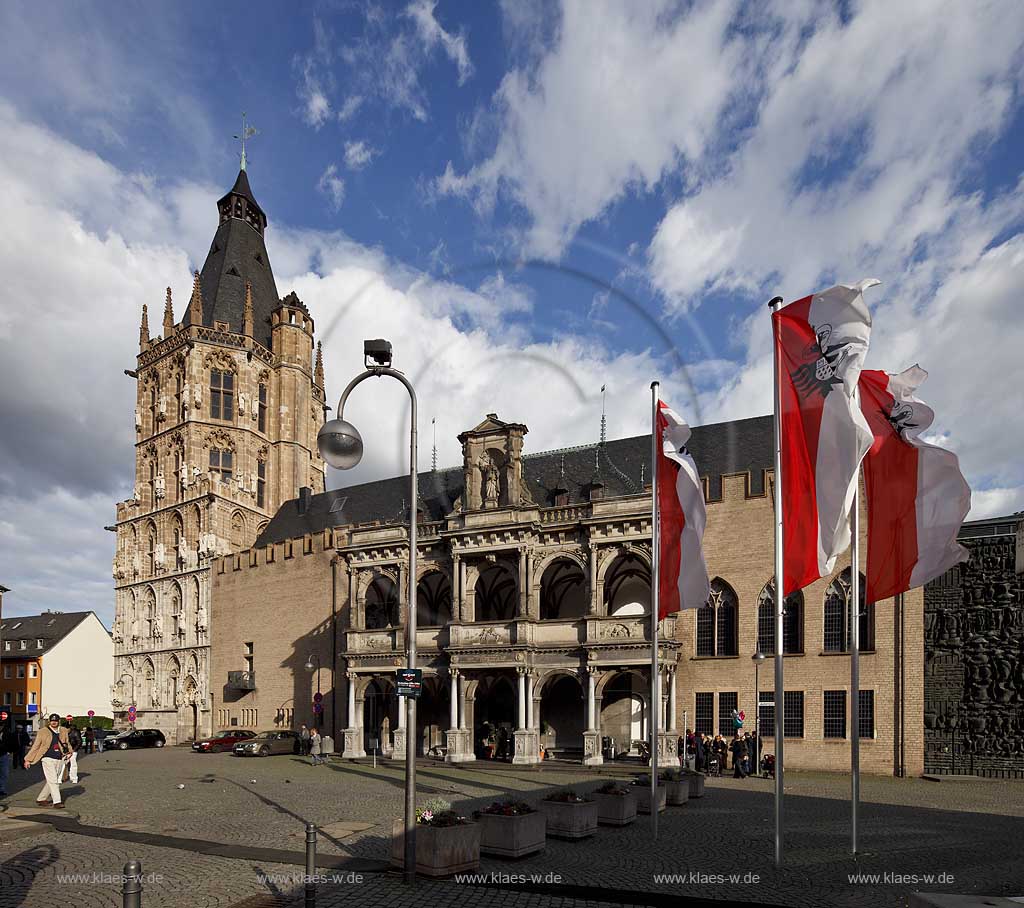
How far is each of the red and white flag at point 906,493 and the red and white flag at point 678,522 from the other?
10.8 feet

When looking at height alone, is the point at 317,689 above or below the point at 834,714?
below

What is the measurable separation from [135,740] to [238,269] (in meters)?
35.4

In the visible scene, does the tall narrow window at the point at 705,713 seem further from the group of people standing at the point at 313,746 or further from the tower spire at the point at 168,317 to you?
the tower spire at the point at 168,317

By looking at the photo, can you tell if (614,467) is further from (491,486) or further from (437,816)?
(437,816)

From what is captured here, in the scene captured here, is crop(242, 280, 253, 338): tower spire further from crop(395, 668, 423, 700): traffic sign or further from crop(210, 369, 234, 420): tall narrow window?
crop(395, 668, 423, 700): traffic sign

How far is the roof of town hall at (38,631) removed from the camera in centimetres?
8525

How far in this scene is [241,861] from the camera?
1368cm

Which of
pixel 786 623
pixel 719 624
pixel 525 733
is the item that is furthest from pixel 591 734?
pixel 786 623

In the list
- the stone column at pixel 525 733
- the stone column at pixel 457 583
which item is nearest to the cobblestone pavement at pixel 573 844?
the stone column at pixel 525 733

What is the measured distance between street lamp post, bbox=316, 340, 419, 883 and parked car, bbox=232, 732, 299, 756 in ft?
102

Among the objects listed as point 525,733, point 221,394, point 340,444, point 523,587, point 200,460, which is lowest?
point 525,733

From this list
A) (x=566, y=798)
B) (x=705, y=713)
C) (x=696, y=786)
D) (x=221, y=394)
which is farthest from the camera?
(x=221, y=394)

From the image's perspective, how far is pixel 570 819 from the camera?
15406 millimetres

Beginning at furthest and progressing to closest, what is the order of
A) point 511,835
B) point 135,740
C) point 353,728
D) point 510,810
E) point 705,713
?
point 135,740 → point 353,728 → point 705,713 → point 510,810 → point 511,835
